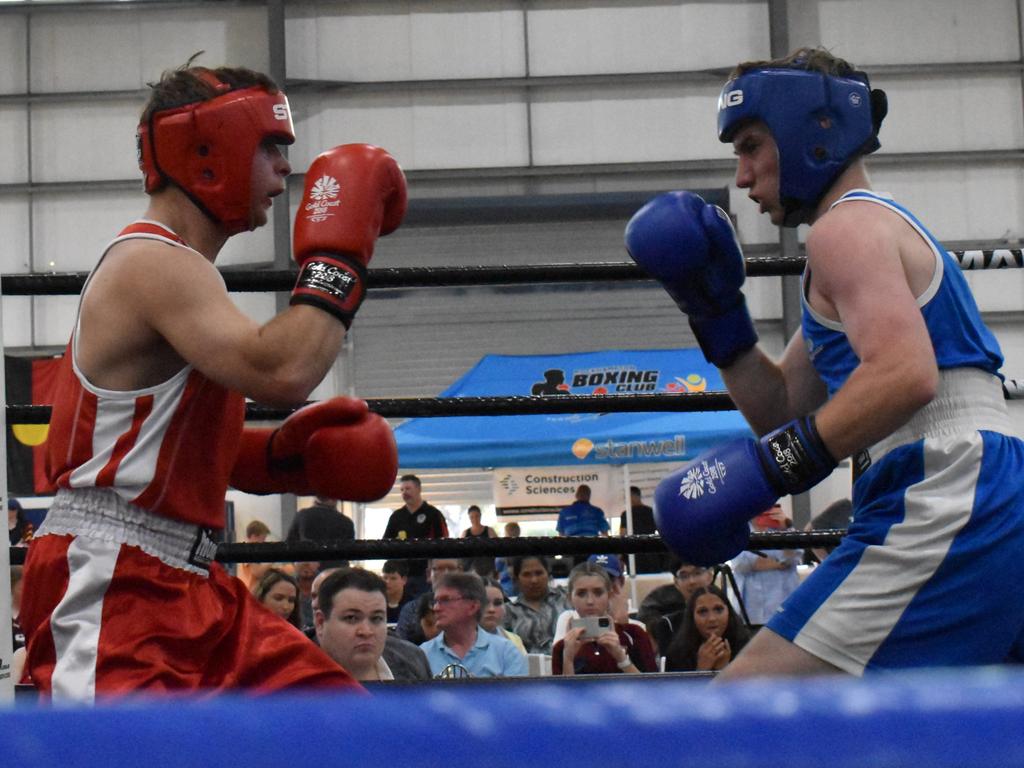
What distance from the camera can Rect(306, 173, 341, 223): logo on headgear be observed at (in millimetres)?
1878

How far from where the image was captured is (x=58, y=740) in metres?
0.47

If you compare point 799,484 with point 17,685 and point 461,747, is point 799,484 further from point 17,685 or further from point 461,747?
point 17,685

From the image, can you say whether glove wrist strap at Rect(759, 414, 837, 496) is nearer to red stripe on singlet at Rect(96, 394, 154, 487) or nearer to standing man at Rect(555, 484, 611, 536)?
red stripe on singlet at Rect(96, 394, 154, 487)

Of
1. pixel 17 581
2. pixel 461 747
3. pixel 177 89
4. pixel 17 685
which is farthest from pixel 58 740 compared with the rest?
pixel 17 581

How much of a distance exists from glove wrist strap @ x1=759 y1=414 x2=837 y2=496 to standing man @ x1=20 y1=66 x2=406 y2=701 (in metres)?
0.59

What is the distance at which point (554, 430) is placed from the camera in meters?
8.93

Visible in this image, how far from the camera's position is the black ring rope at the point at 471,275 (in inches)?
97.0

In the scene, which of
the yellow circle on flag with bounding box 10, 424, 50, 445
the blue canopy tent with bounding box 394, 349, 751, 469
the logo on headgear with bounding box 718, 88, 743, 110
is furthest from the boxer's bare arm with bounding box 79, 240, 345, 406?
the yellow circle on flag with bounding box 10, 424, 50, 445

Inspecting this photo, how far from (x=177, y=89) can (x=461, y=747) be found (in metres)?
1.68

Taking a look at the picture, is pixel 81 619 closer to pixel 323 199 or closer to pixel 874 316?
pixel 323 199

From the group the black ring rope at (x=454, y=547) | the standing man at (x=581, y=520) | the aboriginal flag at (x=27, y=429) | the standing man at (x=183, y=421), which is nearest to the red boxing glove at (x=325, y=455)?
the standing man at (x=183, y=421)

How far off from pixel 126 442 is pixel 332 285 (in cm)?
37

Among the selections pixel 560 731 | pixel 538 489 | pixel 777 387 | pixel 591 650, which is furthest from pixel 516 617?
pixel 560 731

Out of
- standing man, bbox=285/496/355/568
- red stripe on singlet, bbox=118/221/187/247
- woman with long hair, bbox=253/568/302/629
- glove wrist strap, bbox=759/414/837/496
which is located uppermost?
red stripe on singlet, bbox=118/221/187/247
